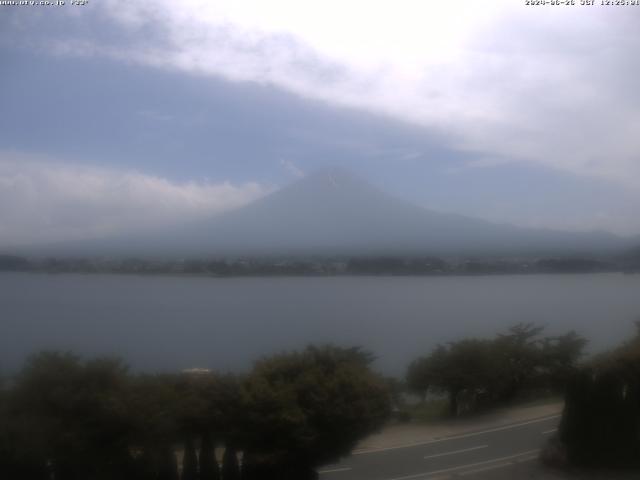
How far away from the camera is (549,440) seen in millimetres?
7711

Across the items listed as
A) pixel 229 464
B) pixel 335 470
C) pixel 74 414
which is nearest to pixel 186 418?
pixel 229 464

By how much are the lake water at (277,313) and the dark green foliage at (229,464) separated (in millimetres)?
936

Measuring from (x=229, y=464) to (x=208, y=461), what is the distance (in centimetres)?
24

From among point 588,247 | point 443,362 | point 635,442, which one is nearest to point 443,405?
point 443,362

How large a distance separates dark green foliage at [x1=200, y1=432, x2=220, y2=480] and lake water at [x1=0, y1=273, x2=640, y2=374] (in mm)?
889

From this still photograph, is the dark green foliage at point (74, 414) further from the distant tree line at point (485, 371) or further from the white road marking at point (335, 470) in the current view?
the distant tree line at point (485, 371)

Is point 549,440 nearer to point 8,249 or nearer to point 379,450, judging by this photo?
point 379,450

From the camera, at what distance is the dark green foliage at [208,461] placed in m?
6.81

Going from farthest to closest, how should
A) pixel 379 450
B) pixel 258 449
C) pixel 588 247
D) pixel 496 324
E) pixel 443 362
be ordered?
pixel 588 247 < pixel 496 324 < pixel 443 362 < pixel 379 450 < pixel 258 449

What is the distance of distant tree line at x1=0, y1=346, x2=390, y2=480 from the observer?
602 cm

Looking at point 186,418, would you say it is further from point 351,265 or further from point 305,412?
point 351,265

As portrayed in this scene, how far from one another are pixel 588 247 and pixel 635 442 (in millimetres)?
4023

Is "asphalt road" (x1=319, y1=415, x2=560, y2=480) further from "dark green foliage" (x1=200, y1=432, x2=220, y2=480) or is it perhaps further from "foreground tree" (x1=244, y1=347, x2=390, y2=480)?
"dark green foliage" (x1=200, y1=432, x2=220, y2=480)

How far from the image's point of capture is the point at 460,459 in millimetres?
7371
